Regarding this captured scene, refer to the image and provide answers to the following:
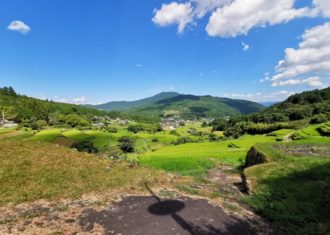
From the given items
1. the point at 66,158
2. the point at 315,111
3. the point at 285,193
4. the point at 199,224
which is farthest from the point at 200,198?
the point at 315,111

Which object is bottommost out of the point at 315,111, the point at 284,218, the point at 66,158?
the point at 284,218

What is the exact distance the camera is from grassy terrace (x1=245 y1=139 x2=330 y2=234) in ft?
39.8

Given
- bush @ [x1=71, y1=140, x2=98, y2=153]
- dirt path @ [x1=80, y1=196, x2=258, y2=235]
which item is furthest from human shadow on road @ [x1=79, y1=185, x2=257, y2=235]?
bush @ [x1=71, y1=140, x2=98, y2=153]

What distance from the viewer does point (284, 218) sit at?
40.8ft

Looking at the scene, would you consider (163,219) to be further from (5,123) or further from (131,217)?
(5,123)

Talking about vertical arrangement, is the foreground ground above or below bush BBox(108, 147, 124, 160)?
above

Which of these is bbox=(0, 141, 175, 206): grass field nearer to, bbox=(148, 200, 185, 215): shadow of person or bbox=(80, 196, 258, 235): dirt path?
bbox=(80, 196, 258, 235): dirt path

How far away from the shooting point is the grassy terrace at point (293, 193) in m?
12.1

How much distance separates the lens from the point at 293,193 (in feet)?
49.1

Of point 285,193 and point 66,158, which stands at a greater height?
point 66,158

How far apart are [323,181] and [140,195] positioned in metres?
11.5

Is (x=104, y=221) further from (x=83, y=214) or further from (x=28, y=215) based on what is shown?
(x=28, y=215)

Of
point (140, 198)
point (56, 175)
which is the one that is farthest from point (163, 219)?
point (56, 175)

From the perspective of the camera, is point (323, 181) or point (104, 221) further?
point (323, 181)
